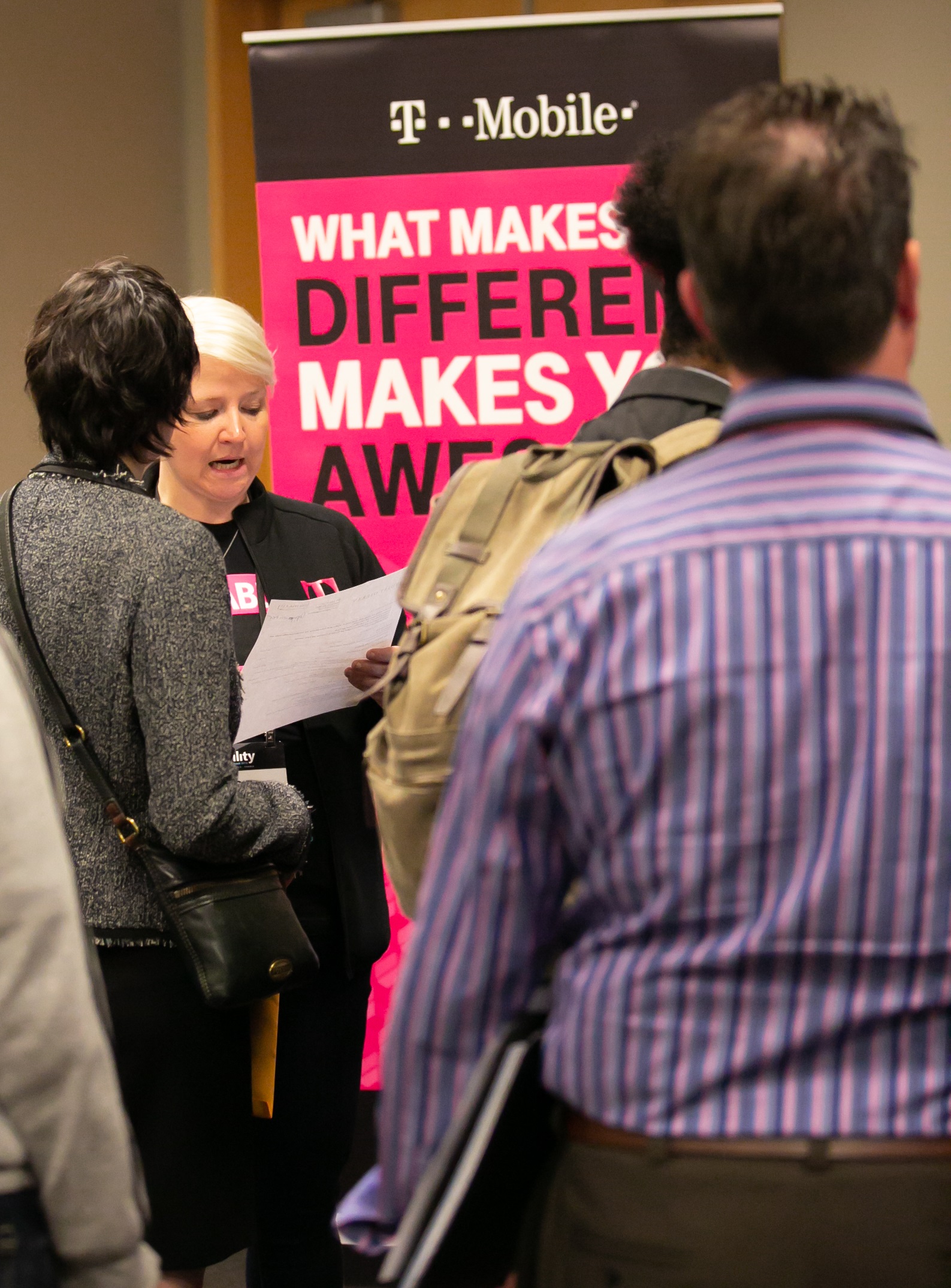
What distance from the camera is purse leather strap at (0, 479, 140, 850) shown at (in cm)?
158

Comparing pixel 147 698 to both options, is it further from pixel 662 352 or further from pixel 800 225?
pixel 800 225

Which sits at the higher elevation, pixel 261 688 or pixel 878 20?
pixel 878 20

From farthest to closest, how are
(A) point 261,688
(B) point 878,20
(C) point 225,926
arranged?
(B) point 878,20, (A) point 261,688, (C) point 225,926

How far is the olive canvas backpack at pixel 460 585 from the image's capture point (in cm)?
123

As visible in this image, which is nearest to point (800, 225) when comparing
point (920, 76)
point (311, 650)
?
point (311, 650)

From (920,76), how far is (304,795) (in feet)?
9.17

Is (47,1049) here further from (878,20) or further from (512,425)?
(878,20)

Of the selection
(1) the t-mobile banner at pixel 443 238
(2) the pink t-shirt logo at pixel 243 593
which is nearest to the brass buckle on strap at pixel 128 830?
(2) the pink t-shirt logo at pixel 243 593

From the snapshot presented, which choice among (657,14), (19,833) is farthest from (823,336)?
(657,14)

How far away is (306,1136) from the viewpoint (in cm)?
212

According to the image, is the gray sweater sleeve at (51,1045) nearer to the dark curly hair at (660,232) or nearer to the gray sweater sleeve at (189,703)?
the gray sweater sleeve at (189,703)

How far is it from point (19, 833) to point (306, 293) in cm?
206

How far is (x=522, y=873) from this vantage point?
3.07 ft

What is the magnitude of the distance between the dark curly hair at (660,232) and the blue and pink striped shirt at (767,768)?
510 millimetres
